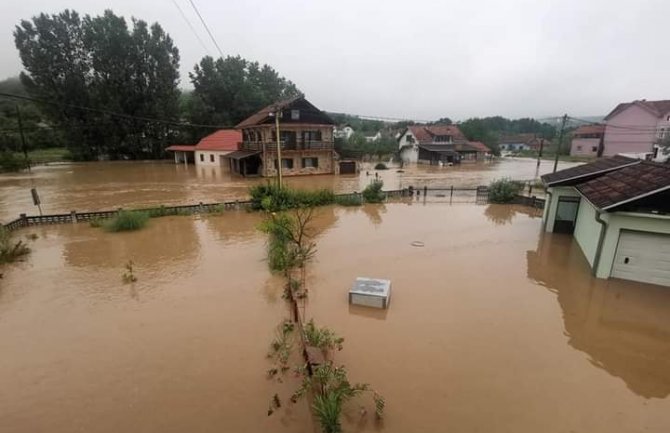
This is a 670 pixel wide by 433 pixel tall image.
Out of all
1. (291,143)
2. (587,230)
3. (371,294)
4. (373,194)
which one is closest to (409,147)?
(291,143)

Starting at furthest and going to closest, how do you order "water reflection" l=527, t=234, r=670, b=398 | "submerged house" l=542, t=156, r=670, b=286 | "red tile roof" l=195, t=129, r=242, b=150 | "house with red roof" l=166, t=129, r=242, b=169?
"red tile roof" l=195, t=129, r=242, b=150 < "house with red roof" l=166, t=129, r=242, b=169 < "submerged house" l=542, t=156, r=670, b=286 < "water reflection" l=527, t=234, r=670, b=398

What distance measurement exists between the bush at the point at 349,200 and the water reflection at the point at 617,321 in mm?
9839

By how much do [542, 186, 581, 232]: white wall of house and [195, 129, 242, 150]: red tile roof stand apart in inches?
1134

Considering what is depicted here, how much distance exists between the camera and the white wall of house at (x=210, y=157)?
3503 centimetres

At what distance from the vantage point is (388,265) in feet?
33.4

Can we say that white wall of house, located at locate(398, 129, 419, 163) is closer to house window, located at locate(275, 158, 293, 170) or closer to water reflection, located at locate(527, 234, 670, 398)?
house window, located at locate(275, 158, 293, 170)

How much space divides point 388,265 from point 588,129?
61.8 meters

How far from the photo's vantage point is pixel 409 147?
47719mm

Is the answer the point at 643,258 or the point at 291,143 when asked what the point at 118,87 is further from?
the point at 643,258

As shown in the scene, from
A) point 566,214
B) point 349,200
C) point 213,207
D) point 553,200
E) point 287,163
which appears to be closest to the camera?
point 566,214

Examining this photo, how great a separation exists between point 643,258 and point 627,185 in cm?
208

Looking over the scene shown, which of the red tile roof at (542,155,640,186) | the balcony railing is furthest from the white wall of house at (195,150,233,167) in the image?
the red tile roof at (542,155,640,186)

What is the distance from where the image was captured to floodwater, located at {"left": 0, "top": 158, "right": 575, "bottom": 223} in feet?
63.4

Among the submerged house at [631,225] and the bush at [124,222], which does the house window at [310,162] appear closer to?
the bush at [124,222]
